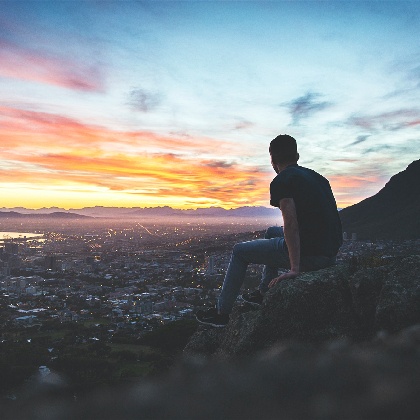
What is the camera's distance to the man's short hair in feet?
20.1

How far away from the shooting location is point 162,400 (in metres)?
1.95

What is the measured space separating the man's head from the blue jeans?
1.43m

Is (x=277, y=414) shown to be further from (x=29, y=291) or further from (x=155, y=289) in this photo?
(x=29, y=291)

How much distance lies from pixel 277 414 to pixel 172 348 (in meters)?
16.7

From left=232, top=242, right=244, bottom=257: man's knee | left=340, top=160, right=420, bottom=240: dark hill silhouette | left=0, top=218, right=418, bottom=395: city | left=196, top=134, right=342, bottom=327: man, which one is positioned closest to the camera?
left=196, top=134, right=342, bottom=327: man

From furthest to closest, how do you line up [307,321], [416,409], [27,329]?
[27,329]
[307,321]
[416,409]

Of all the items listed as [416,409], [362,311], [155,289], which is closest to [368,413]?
[416,409]

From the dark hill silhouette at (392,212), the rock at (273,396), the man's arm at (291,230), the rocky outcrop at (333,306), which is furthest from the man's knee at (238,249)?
the dark hill silhouette at (392,212)

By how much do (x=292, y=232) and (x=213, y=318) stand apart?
2457 millimetres

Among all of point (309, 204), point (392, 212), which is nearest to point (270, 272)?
point (309, 204)

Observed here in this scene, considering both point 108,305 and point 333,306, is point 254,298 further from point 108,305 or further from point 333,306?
point 108,305

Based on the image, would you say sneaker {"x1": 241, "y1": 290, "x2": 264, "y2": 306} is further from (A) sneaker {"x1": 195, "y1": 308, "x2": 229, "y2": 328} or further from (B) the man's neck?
(B) the man's neck

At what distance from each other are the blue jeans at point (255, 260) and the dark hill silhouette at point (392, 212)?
6709 centimetres

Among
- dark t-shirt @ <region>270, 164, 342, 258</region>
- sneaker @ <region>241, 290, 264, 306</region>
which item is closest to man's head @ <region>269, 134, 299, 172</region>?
dark t-shirt @ <region>270, 164, 342, 258</region>
